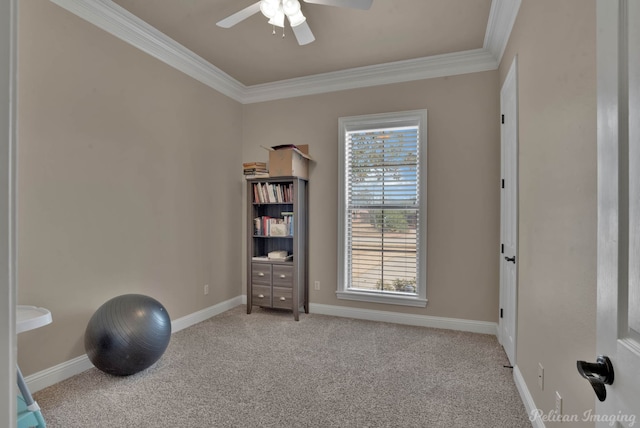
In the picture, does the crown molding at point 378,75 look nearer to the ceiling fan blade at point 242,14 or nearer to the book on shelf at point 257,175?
the book on shelf at point 257,175

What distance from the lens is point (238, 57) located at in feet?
11.6

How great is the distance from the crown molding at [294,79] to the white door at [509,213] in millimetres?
455

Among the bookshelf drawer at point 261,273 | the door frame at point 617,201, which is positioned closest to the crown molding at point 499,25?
the door frame at point 617,201

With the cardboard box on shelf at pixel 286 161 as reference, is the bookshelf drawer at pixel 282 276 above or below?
below

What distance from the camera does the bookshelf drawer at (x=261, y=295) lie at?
3990mm

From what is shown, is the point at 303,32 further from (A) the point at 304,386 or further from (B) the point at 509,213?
(A) the point at 304,386

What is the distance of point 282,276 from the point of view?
3.94 meters

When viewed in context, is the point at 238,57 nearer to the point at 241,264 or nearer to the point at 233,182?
the point at 233,182

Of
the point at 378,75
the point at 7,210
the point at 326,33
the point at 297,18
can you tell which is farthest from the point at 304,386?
the point at 378,75

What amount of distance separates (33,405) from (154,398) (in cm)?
66

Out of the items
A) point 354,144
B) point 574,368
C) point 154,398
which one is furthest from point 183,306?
point 574,368

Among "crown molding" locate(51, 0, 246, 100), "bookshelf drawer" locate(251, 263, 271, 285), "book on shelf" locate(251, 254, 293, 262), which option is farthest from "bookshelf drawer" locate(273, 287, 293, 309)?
"crown molding" locate(51, 0, 246, 100)

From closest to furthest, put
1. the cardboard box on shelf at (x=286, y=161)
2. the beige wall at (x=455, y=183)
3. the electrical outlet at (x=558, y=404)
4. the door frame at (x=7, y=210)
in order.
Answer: the door frame at (x=7, y=210), the electrical outlet at (x=558, y=404), the beige wall at (x=455, y=183), the cardboard box on shelf at (x=286, y=161)

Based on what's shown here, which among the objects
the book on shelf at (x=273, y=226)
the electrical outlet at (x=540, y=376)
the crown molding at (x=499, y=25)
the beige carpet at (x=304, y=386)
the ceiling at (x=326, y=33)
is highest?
the ceiling at (x=326, y=33)
